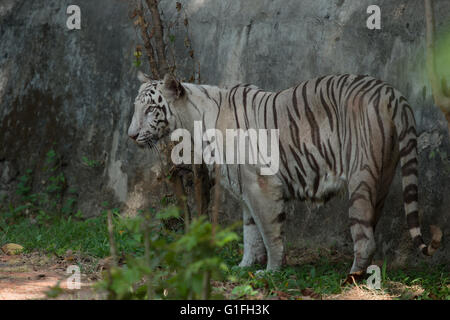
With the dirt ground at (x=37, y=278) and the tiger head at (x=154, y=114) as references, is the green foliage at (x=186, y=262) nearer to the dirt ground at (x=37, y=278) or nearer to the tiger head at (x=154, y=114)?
the dirt ground at (x=37, y=278)

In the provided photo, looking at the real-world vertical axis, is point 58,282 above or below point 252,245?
above

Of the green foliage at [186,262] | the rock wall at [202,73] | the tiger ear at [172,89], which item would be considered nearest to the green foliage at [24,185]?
the rock wall at [202,73]

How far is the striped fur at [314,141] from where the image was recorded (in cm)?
507

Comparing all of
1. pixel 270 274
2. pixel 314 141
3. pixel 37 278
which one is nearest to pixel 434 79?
pixel 314 141

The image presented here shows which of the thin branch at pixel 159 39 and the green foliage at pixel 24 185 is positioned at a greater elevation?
the thin branch at pixel 159 39

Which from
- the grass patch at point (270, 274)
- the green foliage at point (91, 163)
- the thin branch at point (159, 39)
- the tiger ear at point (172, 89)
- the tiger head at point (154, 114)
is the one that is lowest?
the grass patch at point (270, 274)

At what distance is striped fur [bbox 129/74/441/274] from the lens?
5.07 metres

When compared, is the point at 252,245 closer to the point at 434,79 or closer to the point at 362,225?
the point at 362,225

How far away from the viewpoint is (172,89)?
6.05 metres

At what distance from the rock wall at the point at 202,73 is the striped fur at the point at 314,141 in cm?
72

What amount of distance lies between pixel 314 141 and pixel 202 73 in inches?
99.1

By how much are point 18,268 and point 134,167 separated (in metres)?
2.57

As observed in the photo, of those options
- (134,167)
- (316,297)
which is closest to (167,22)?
(134,167)

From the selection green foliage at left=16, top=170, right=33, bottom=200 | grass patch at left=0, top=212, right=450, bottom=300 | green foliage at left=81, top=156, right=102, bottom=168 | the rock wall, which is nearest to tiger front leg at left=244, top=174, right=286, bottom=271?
grass patch at left=0, top=212, right=450, bottom=300
